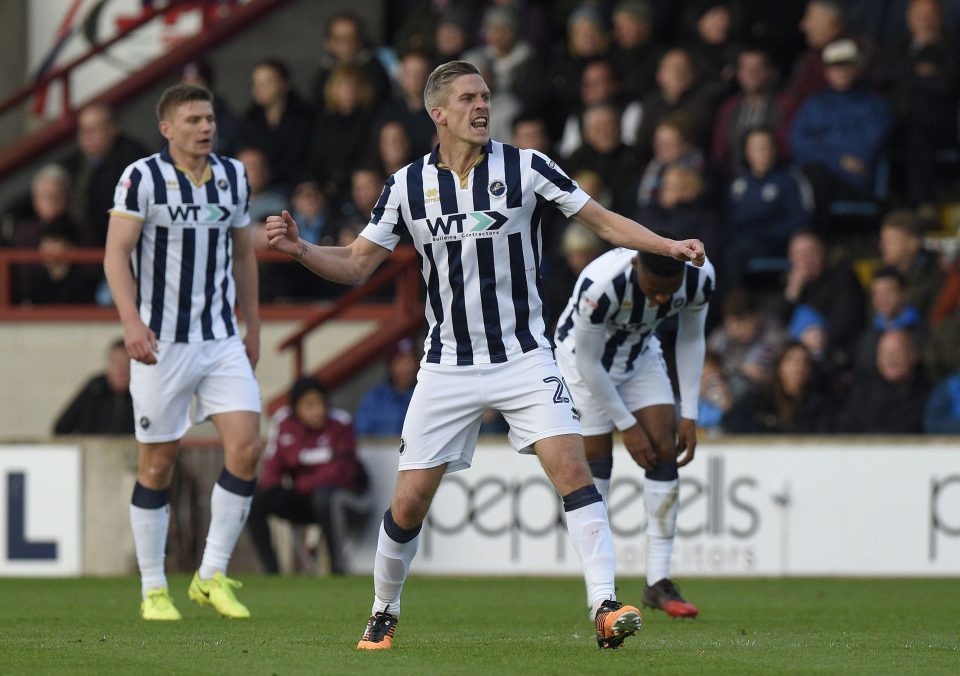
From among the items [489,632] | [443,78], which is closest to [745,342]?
[489,632]

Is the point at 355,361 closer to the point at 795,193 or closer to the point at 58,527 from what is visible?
the point at 58,527

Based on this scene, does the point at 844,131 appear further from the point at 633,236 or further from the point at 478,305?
the point at 478,305

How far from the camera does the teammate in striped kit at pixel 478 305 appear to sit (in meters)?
7.12

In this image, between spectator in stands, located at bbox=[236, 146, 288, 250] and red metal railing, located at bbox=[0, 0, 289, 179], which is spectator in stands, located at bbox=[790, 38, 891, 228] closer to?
spectator in stands, located at bbox=[236, 146, 288, 250]

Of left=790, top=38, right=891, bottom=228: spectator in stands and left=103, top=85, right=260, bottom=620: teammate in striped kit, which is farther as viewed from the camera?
left=790, top=38, right=891, bottom=228: spectator in stands

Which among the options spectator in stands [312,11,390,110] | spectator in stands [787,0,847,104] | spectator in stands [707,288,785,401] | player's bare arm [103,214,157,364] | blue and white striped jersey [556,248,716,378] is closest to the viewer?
player's bare arm [103,214,157,364]

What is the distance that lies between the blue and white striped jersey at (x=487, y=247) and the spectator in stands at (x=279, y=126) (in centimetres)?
1004

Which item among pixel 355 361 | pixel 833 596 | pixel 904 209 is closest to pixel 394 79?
pixel 355 361

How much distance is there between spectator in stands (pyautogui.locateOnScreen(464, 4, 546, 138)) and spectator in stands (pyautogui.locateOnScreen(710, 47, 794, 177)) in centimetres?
194

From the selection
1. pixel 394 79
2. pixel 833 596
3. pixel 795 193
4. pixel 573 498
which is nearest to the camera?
pixel 573 498

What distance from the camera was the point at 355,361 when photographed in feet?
51.1

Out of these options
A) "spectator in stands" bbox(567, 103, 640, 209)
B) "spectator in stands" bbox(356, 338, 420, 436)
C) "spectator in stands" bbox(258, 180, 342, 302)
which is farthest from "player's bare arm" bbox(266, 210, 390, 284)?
"spectator in stands" bbox(567, 103, 640, 209)

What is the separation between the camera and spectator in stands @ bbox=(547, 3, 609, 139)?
55.3 ft

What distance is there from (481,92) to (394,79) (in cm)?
1109
